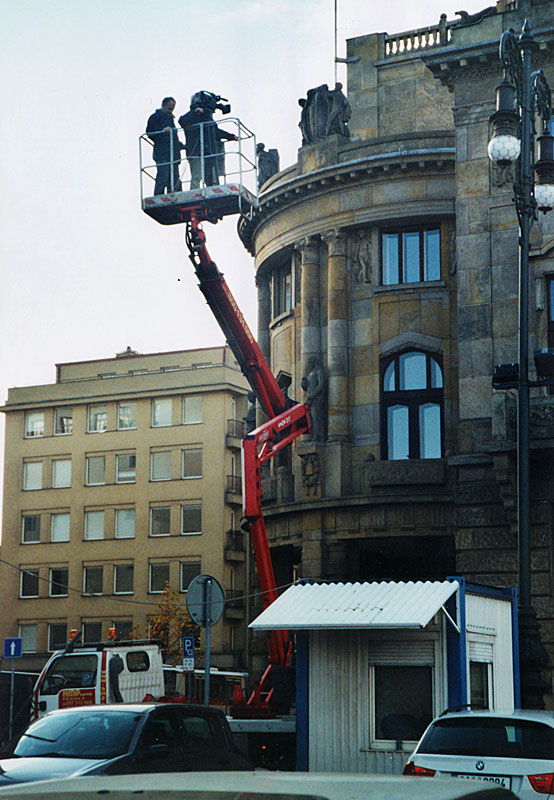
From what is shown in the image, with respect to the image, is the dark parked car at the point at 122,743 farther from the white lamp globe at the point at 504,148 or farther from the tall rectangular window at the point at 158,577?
the tall rectangular window at the point at 158,577

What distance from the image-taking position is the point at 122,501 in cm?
6812

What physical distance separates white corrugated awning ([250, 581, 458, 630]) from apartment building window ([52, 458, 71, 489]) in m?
55.0

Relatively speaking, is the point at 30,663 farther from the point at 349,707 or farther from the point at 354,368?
the point at 349,707

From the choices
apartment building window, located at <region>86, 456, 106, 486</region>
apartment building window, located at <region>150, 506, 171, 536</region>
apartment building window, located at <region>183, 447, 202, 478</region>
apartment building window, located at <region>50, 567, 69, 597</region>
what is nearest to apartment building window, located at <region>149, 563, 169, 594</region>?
apartment building window, located at <region>150, 506, 171, 536</region>

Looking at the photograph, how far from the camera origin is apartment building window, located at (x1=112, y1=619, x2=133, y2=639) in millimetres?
65312

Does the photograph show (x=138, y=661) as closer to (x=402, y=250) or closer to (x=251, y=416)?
(x=251, y=416)

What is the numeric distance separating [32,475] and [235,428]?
43.3 feet

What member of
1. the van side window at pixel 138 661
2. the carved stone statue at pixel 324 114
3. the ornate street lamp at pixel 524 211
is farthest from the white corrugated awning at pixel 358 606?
the carved stone statue at pixel 324 114

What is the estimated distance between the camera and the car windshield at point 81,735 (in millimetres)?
12594

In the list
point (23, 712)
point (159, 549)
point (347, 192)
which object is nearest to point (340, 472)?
point (347, 192)

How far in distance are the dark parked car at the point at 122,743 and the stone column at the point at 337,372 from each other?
19887 mm

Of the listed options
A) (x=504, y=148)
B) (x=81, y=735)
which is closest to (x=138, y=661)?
(x=81, y=735)

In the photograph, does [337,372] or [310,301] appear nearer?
[337,372]

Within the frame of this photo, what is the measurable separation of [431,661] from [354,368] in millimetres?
19041
